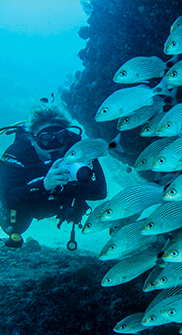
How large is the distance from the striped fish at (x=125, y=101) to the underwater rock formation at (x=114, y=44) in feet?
7.86

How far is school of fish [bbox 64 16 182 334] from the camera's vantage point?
1.62 meters

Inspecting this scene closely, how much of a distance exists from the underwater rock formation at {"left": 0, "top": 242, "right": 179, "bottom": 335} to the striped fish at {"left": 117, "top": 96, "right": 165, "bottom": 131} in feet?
6.91

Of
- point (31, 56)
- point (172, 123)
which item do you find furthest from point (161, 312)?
point (31, 56)

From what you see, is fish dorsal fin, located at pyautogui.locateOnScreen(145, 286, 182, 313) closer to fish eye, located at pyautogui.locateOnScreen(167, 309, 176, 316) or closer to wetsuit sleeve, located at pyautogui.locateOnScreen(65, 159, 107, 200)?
fish eye, located at pyautogui.locateOnScreen(167, 309, 176, 316)

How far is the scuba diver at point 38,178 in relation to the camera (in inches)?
133

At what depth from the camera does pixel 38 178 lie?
3.45m

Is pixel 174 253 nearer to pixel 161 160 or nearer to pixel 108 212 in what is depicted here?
pixel 108 212

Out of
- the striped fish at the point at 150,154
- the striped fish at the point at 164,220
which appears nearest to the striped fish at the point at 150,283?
the striped fish at the point at 164,220

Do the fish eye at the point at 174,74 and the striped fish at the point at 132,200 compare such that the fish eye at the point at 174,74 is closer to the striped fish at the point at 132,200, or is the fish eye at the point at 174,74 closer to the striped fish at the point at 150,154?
the striped fish at the point at 150,154

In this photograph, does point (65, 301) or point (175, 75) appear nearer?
point (175, 75)

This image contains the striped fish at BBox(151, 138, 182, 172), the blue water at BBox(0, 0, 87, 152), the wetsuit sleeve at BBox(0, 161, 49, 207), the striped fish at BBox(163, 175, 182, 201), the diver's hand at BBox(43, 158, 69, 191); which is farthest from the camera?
the blue water at BBox(0, 0, 87, 152)

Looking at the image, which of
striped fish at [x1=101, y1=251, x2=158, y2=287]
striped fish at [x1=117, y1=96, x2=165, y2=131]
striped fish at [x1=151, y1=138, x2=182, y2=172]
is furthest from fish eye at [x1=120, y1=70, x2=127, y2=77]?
striped fish at [x1=101, y1=251, x2=158, y2=287]

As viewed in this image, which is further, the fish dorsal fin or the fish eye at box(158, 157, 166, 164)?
the fish dorsal fin

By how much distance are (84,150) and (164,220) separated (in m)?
1.01
